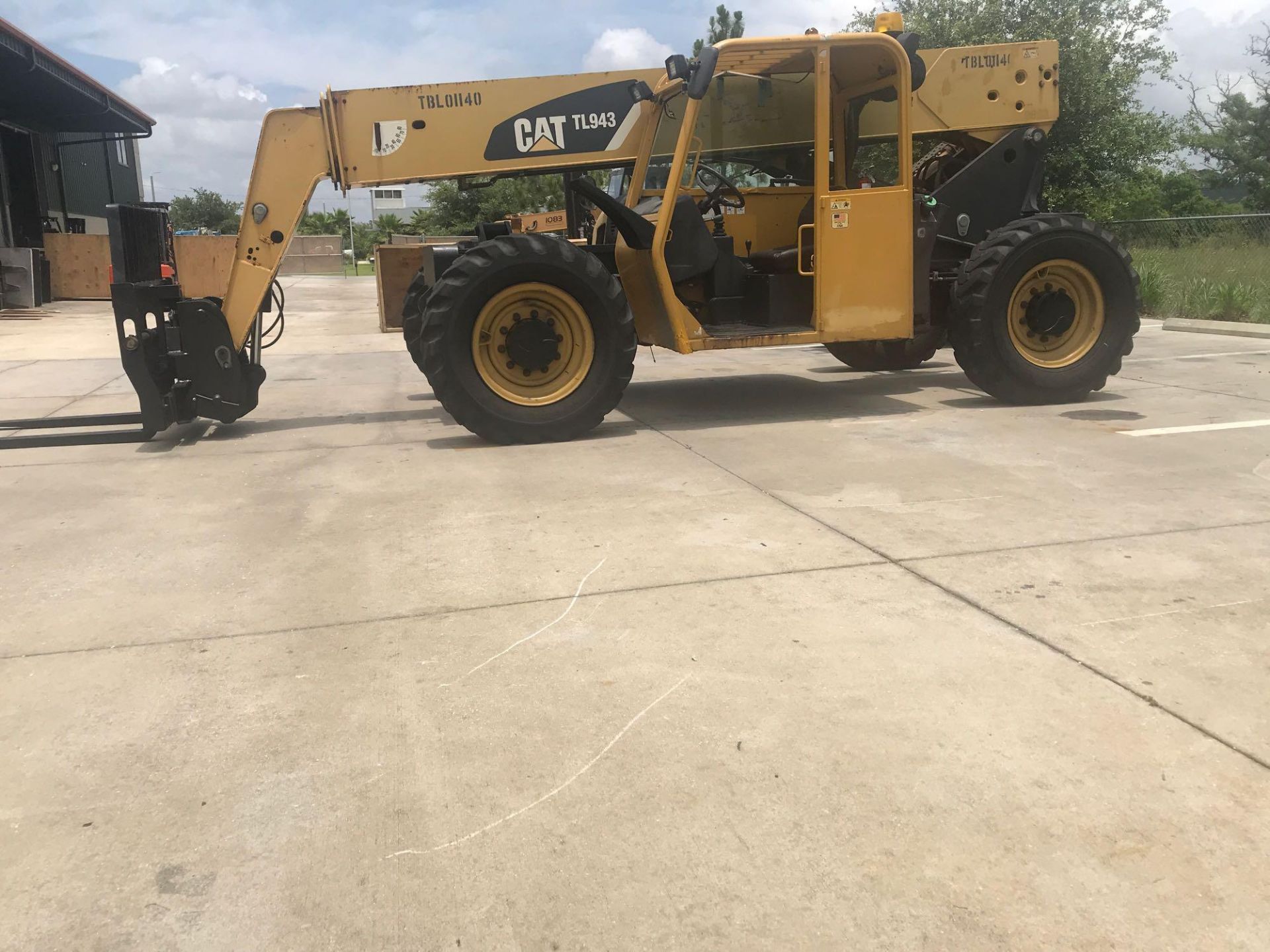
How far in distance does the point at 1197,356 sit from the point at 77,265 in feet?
82.2

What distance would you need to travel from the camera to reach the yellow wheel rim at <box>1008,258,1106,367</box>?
7.75 meters

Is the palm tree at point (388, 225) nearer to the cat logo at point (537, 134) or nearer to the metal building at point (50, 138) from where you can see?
the metal building at point (50, 138)

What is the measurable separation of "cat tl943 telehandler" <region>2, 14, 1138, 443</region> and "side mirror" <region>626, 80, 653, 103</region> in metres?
0.01

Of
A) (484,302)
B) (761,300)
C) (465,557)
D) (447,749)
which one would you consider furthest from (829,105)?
(447,749)

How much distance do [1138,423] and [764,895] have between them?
19.3 feet

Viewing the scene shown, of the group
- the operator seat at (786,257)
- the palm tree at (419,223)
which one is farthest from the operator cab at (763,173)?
the palm tree at (419,223)

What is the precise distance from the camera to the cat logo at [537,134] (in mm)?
7223

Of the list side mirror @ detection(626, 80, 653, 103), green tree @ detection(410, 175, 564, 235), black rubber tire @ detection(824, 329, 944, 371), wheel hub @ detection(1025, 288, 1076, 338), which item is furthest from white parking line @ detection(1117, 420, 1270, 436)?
green tree @ detection(410, 175, 564, 235)

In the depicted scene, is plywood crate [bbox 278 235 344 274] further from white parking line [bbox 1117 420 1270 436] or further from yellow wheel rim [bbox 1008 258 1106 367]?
white parking line [bbox 1117 420 1270 436]

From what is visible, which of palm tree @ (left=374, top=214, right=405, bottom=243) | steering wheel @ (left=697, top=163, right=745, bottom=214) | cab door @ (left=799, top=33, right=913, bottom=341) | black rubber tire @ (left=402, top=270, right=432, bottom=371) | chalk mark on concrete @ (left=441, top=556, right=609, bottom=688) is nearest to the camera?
chalk mark on concrete @ (left=441, top=556, right=609, bottom=688)

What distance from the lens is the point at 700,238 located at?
24.3 ft

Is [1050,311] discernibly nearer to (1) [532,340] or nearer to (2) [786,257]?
(2) [786,257]

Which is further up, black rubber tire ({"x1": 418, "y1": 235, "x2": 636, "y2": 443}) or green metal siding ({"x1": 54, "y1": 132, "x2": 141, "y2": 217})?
green metal siding ({"x1": 54, "y1": 132, "x2": 141, "y2": 217})

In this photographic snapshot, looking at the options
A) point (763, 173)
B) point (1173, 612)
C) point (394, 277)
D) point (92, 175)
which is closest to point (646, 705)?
point (1173, 612)
